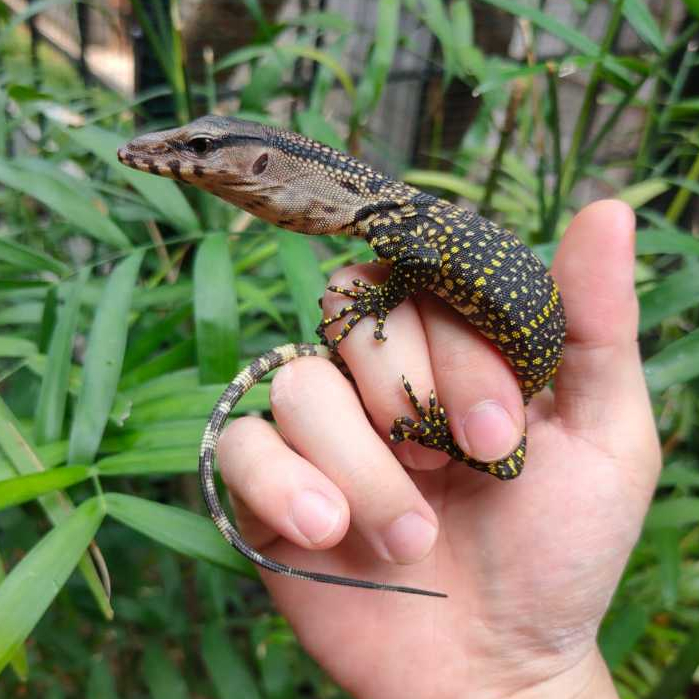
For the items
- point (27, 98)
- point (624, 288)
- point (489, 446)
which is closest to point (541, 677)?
point (489, 446)

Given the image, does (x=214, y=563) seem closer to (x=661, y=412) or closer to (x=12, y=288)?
(x=12, y=288)

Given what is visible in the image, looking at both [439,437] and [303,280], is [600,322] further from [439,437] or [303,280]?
[303,280]

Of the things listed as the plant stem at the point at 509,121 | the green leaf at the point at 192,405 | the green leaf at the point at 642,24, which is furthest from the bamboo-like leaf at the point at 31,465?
the green leaf at the point at 642,24

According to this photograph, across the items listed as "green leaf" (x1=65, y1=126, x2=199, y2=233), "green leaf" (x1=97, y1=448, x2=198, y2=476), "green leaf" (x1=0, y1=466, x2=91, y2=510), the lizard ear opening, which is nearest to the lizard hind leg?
"green leaf" (x1=97, y1=448, x2=198, y2=476)

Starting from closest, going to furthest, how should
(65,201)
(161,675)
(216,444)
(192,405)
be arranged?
(216,444), (192,405), (65,201), (161,675)

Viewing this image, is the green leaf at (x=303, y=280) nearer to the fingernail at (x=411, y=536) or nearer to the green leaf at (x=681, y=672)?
the fingernail at (x=411, y=536)

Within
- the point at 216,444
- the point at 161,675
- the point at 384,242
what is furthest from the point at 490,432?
the point at 161,675
